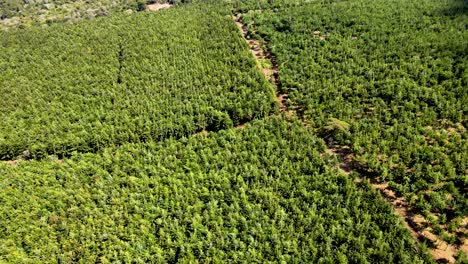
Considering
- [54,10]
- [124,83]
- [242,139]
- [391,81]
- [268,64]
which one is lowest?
[242,139]

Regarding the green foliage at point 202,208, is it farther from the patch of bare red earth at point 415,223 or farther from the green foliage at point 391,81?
the green foliage at point 391,81

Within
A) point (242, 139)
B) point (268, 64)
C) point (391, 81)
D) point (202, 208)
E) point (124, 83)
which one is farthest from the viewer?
point (268, 64)

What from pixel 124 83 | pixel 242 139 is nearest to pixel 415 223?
pixel 242 139

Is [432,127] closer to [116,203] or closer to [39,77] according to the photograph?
[116,203]

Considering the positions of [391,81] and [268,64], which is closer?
[391,81]

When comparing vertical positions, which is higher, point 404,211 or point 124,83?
point 124,83

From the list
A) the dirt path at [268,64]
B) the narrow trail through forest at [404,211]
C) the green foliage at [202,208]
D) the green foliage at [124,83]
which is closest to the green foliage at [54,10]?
the green foliage at [124,83]

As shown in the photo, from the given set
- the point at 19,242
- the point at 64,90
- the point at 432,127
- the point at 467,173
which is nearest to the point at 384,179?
the point at 467,173

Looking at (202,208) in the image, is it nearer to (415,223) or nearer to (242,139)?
(242,139)
